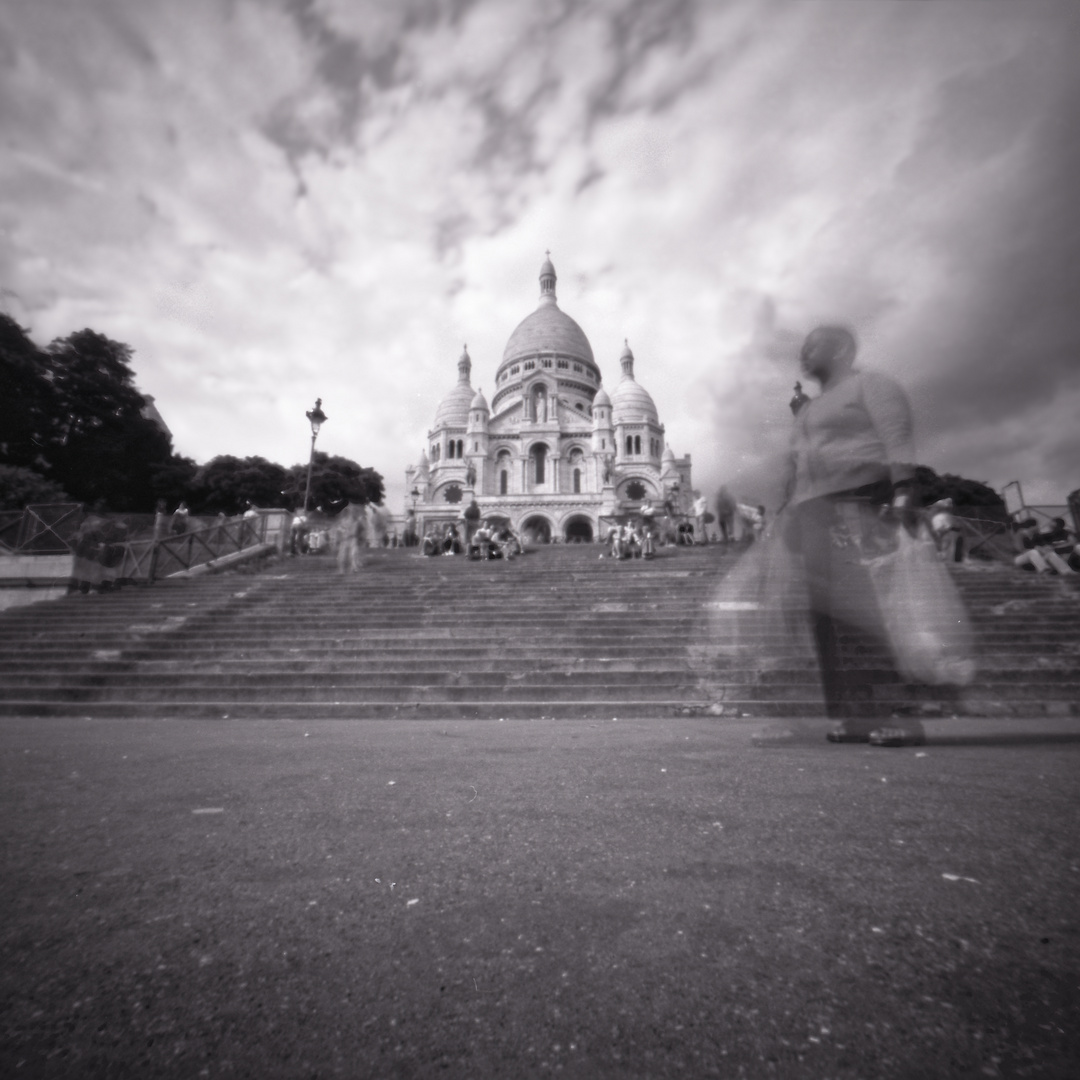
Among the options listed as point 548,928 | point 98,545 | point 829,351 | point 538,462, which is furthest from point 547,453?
point 548,928

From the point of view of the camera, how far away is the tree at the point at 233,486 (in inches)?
1574

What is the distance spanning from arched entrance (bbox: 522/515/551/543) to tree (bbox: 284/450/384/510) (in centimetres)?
1550

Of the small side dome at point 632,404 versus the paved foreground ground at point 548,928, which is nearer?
the paved foreground ground at point 548,928

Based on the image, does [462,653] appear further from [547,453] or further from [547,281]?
[547,281]

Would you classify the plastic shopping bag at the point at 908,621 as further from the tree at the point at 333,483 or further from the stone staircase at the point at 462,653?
the tree at the point at 333,483

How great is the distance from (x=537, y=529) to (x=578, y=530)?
125 inches

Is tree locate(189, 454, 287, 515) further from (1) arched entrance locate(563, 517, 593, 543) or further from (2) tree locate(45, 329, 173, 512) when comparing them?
(1) arched entrance locate(563, 517, 593, 543)

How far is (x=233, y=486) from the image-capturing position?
134 ft

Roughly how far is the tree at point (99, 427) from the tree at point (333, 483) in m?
9.44

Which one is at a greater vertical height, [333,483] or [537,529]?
[333,483]

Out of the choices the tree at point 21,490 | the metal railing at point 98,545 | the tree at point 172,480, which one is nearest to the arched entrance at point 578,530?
the tree at point 172,480

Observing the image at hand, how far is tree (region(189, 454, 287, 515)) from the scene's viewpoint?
39969 mm

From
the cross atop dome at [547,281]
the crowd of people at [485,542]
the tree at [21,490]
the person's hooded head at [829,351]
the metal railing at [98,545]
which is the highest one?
the cross atop dome at [547,281]


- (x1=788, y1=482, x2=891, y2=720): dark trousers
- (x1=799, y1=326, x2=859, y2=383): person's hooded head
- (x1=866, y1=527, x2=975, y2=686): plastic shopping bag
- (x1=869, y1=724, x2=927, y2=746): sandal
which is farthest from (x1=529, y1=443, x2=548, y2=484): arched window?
(x1=869, y1=724, x2=927, y2=746): sandal
